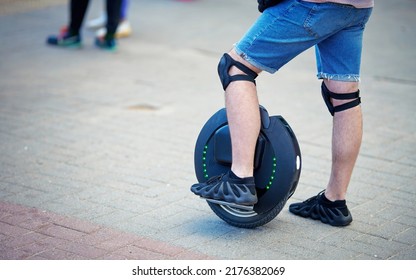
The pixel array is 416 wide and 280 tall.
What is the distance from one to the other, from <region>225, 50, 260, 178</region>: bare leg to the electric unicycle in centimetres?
9

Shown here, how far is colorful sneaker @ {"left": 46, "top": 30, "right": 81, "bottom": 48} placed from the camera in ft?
28.1

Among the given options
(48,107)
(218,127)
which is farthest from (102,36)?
(218,127)

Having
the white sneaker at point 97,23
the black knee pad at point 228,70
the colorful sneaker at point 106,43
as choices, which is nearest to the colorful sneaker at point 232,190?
the black knee pad at point 228,70

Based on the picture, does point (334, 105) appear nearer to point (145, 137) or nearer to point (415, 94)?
point (145, 137)

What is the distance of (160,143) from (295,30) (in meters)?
2.16

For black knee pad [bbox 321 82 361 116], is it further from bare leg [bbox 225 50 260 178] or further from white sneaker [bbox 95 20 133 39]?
white sneaker [bbox 95 20 133 39]

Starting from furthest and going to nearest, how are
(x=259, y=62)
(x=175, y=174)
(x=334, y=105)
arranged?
(x=175, y=174) → (x=334, y=105) → (x=259, y=62)

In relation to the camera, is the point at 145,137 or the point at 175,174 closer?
the point at 175,174

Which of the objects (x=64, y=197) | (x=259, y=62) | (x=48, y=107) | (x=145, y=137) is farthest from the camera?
(x=48, y=107)

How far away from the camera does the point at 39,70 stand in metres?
7.65

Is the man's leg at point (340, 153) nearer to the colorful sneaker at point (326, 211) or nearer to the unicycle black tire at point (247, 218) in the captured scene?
the colorful sneaker at point (326, 211)

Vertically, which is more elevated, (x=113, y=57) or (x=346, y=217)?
(x=346, y=217)

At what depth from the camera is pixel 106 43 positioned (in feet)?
28.1

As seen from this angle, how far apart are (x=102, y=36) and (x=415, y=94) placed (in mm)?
3588
